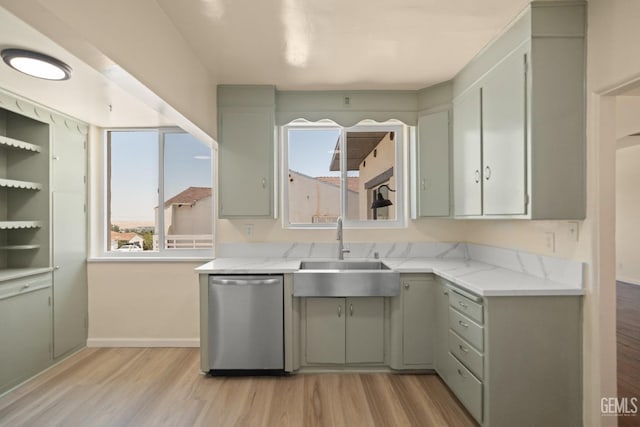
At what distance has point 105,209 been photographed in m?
3.53

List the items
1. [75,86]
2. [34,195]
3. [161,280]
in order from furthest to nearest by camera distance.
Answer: [161,280] → [34,195] → [75,86]

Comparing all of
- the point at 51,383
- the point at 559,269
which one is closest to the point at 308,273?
the point at 559,269

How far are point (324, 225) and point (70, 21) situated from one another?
2504 millimetres

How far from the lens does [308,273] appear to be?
2.62 meters

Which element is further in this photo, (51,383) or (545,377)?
(51,383)

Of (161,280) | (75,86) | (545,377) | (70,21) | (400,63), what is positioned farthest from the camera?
(161,280)

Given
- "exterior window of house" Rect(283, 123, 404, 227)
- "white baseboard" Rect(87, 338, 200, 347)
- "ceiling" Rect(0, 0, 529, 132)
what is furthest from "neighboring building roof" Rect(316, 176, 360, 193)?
"white baseboard" Rect(87, 338, 200, 347)

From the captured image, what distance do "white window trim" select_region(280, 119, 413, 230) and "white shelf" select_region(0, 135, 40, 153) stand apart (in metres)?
2.13

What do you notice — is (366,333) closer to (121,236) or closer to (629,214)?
(121,236)

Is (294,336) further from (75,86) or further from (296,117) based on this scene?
(75,86)

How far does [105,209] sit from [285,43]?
8.81 ft

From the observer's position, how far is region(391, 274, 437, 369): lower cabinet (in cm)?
266

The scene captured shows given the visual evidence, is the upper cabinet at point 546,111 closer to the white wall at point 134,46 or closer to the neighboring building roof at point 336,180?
the neighboring building roof at point 336,180

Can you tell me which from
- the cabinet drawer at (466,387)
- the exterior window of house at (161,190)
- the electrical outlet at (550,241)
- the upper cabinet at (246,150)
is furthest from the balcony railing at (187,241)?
the electrical outlet at (550,241)
